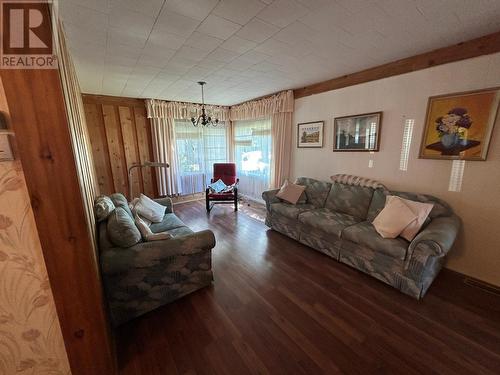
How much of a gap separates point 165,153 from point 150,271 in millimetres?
3523

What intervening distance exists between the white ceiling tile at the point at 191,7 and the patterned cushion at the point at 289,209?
7.94ft

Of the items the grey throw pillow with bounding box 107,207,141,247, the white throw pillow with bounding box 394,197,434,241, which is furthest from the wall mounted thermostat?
the white throw pillow with bounding box 394,197,434,241

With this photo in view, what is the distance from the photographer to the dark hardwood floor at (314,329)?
1.38m

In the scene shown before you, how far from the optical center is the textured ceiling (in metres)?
1.47

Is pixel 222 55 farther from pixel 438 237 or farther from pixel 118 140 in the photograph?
pixel 118 140

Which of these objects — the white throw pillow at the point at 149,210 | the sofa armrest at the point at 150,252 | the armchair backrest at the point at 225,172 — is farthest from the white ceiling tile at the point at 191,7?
the armchair backrest at the point at 225,172

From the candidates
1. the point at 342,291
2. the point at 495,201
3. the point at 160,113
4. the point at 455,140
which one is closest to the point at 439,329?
the point at 342,291

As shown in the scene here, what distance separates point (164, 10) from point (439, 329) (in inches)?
128

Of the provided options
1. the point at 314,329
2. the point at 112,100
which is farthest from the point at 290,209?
the point at 112,100

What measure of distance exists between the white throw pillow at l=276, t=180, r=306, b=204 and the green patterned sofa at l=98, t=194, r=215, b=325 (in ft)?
5.60

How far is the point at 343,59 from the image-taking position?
2.40 m

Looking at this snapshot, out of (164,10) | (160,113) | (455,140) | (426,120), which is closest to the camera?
(164,10)

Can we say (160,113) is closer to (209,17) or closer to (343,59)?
(209,17)

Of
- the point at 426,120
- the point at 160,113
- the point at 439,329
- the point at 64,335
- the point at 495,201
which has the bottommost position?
the point at 439,329
